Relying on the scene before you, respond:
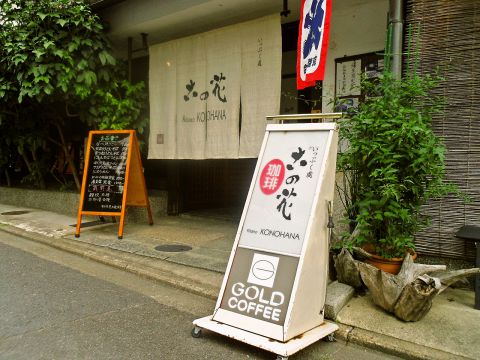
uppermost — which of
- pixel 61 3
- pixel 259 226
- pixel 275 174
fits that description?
pixel 61 3

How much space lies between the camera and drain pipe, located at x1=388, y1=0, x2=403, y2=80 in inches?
190

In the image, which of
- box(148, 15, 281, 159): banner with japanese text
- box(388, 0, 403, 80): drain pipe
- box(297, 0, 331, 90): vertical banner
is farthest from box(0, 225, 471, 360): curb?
box(388, 0, 403, 80): drain pipe

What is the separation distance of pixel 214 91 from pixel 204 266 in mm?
3558

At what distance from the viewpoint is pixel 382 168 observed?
13.2 ft

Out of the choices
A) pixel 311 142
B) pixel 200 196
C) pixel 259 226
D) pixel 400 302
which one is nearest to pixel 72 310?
pixel 259 226

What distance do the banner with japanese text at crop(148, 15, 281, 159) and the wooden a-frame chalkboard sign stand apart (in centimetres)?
102

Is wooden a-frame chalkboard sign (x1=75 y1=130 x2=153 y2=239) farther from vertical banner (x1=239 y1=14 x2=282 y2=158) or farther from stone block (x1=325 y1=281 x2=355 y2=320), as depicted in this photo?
stone block (x1=325 y1=281 x2=355 y2=320)

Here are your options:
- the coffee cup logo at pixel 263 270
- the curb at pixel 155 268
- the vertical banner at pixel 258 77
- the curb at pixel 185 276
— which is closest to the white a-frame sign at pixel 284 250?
the coffee cup logo at pixel 263 270

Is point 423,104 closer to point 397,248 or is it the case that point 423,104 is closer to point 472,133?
point 472,133

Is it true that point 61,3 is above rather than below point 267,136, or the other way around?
above

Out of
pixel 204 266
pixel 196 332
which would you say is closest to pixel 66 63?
pixel 204 266

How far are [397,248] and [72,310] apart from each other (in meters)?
3.72

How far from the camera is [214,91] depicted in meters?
7.48

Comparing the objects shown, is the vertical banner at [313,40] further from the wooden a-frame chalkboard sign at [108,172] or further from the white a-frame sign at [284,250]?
the wooden a-frame chalkboard sign at [108,172]
